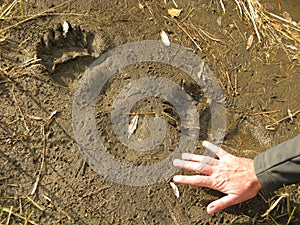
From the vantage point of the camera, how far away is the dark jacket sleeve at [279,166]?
2.05 m

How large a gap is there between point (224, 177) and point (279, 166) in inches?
10.8

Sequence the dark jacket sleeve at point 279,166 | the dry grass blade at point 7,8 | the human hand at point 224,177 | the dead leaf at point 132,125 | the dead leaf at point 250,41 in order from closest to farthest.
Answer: the dark jacket sleeve at point 279,166 < the human hand at point 224,177 < the dead leaf at point 132,125 < the dry grass blade at point 7,8 < the dead leaf at point 250,41

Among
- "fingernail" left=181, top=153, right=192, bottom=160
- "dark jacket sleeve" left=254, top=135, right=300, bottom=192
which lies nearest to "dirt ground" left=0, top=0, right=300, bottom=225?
"fingernail" left=181, top=153, right=192, bottom=160

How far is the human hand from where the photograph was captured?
2201 millimetres

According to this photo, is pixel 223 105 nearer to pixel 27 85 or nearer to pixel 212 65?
pixel 212 65

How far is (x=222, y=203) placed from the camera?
2.22 m

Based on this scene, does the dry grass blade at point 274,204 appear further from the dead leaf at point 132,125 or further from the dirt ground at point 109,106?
the dead leaf at point 132,125

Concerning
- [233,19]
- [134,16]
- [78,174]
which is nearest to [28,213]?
[78,174]

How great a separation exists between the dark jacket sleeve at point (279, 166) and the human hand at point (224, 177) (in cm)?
6

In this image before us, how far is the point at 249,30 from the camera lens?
2.86m

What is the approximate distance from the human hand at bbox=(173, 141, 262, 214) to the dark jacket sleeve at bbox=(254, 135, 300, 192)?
0.06 m

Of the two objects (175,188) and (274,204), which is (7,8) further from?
(274,204)

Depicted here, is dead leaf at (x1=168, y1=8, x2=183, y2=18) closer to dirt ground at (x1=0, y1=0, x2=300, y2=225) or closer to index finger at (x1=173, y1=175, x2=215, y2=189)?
dirt ground at (x1=0, y1=0, x2=300, y2=225)

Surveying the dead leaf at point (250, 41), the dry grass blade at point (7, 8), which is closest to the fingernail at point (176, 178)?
the dead leaf at point (250, 41)
